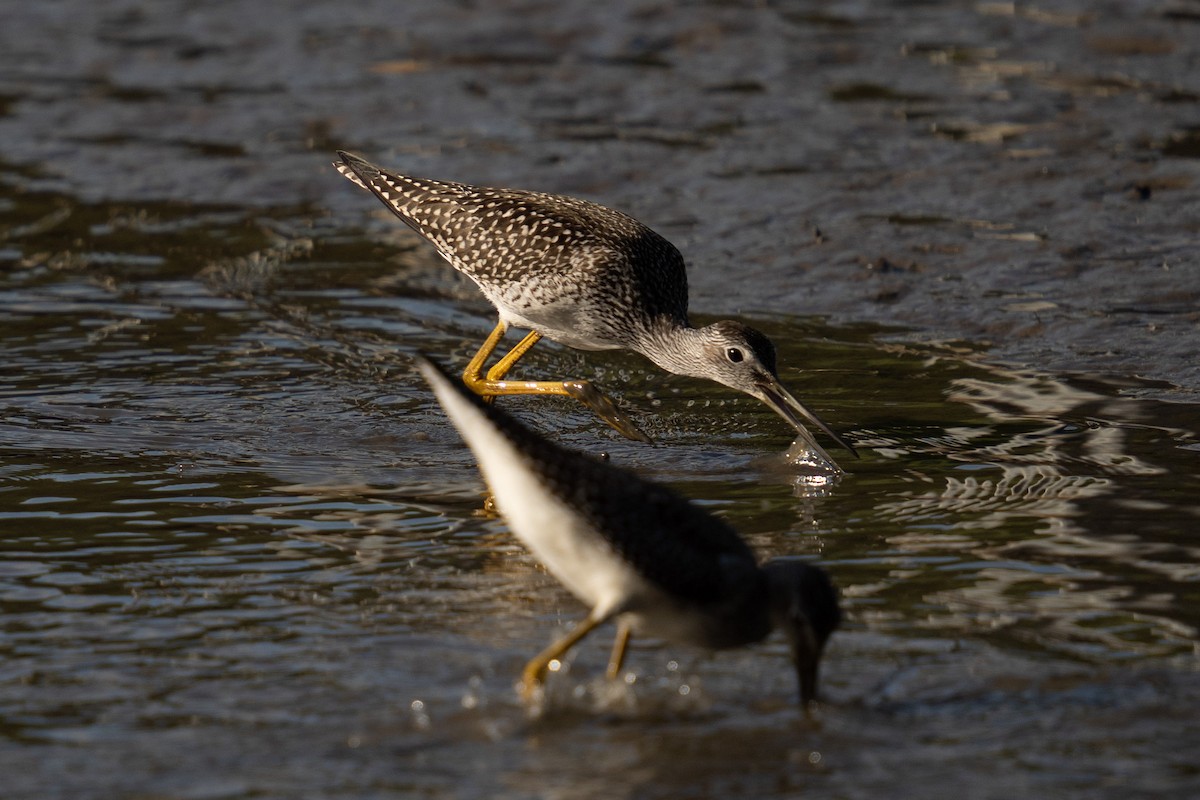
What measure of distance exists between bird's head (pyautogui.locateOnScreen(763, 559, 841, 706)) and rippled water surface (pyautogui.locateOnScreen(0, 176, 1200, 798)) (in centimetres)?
19

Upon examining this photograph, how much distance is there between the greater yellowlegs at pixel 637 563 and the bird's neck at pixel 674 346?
10.6 ft

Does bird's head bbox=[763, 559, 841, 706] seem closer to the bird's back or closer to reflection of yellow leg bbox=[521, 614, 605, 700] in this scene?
the bird's back

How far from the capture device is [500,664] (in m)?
6.41

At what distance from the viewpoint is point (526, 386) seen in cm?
954

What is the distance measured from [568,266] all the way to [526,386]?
27.5 inches

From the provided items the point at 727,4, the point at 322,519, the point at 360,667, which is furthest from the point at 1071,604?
the point at 727,4

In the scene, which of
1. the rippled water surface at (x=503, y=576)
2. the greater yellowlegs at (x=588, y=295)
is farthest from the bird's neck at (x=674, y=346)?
the rippled water surface at (x=503, y=576)

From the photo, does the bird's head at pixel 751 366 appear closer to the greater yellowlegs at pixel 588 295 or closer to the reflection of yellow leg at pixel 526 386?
the greater yellowlegs at pixel 588 295

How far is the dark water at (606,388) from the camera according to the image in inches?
231

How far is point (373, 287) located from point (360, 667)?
6.21 meters

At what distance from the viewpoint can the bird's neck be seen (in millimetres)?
9203

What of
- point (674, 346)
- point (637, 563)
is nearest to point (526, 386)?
point (674, 346)

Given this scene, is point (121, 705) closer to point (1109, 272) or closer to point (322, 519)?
point (322, 519)

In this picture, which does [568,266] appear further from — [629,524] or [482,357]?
[629,524]
